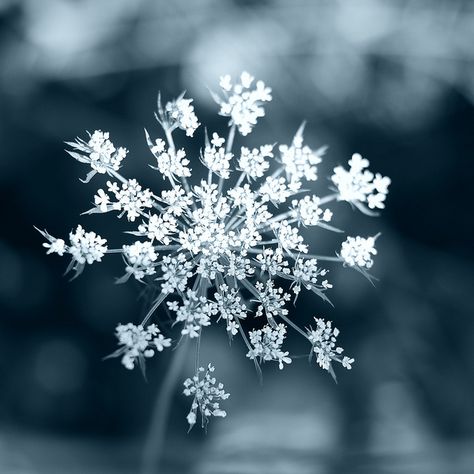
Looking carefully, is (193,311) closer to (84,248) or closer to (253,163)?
(84,248)

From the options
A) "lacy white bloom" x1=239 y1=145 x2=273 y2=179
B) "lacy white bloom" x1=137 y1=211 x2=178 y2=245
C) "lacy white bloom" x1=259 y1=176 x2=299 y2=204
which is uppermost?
"lacy white bloom" x1=239 y1=145 x2=273 y2=179

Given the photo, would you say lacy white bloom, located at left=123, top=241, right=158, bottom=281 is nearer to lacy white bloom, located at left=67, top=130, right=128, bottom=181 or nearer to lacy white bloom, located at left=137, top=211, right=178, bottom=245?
lacy white bloom, located at left=137, top=211, right=178, bottom=245

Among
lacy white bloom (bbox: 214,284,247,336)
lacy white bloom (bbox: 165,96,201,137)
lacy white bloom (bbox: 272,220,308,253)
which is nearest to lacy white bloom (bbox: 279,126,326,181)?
lacy white bloom (bbox: 272,220,308,253)

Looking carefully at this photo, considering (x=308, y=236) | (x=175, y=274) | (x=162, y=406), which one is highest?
(x=308, y=236)

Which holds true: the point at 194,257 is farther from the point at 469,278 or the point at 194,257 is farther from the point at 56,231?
the point at 469,278

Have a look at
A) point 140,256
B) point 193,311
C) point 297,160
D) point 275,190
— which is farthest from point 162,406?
point 297,160

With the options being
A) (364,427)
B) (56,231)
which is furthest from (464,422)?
(56,231)

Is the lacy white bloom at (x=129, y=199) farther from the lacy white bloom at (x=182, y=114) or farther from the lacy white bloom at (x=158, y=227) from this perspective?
the lacy white bloom at (x=182, y=114)
